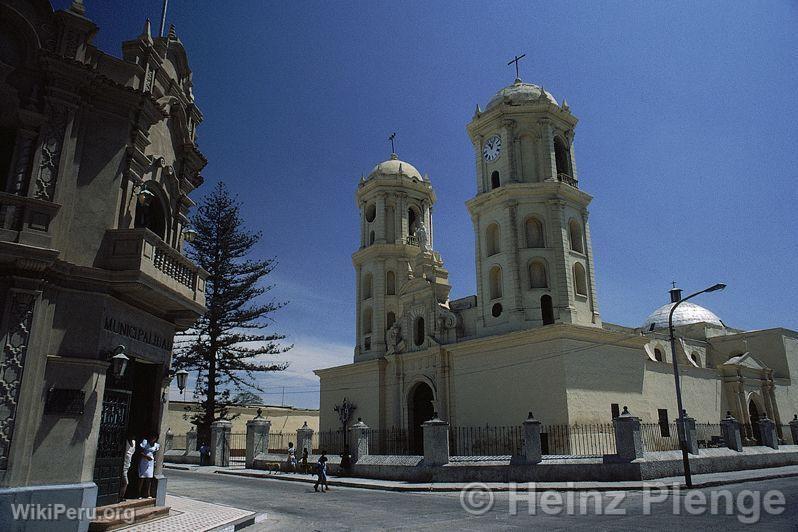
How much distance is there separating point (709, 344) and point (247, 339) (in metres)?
35.3

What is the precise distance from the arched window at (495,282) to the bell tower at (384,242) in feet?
25.4

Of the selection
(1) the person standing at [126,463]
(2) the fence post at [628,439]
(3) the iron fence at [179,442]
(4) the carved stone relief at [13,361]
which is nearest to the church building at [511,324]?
(2) the fence post at [628,439]

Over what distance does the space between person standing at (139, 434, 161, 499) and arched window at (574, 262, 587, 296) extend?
23.5 m

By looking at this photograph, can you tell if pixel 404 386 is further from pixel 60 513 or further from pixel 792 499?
pixel 60 513

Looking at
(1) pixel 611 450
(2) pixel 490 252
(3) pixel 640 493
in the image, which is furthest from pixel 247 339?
(3) pixel 640 493

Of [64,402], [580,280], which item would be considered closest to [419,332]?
[580,280]

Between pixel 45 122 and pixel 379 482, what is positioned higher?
pixel 45 122

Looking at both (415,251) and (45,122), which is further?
(415,251)

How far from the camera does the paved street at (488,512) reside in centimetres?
1115

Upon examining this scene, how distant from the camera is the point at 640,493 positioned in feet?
54.9

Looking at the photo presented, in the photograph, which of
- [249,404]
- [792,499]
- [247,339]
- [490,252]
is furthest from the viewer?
[249,404]

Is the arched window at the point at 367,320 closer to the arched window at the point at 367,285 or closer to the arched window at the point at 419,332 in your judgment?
the arched window at the point at 367,285

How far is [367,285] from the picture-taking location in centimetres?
4169

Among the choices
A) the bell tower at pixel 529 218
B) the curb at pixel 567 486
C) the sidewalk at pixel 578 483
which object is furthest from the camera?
the bell tower at pixel 529 218
